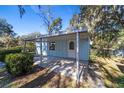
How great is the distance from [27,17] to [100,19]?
10.2 metres

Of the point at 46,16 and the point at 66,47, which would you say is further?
the point at 46,16

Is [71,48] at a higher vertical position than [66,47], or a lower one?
lower

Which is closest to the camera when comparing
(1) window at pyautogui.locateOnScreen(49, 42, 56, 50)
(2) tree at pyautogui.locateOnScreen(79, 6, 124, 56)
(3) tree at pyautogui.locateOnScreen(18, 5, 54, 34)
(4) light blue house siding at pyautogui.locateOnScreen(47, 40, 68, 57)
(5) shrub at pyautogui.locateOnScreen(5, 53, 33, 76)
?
(5) shrub at pyautogui.locateOnScreen(5, 53, 33, 76)

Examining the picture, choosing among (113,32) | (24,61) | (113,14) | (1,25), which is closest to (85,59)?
(113,32)

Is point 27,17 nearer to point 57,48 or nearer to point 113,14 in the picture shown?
point 57,48

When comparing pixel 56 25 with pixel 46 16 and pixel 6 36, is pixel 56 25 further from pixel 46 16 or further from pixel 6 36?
pixel 6 36

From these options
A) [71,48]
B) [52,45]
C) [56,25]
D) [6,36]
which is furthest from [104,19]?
[6,36]

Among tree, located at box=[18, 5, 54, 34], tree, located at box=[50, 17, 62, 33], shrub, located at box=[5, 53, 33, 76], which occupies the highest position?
tree, located at box=[18, 5, 54, 34]

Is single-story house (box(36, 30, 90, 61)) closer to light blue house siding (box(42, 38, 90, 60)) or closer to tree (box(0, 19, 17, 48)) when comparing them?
light blue house siding (box(42, 38, 90, 60))

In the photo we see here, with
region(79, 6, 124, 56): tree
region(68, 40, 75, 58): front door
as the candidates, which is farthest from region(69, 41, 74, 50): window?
region(79, 6, 124, 56): tree

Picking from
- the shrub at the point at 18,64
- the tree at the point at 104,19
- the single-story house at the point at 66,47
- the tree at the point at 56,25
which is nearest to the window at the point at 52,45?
the single-story house at the point at 66,47

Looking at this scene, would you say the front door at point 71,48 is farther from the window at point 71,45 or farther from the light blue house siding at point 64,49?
the light blue house siding at point 64,49

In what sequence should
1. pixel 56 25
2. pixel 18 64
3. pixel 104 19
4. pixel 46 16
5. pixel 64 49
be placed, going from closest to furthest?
pixel 18 64
pixel 104 19
pixel 64 49
pixel 46 16
pixel 56 25

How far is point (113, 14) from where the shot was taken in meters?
9.85
